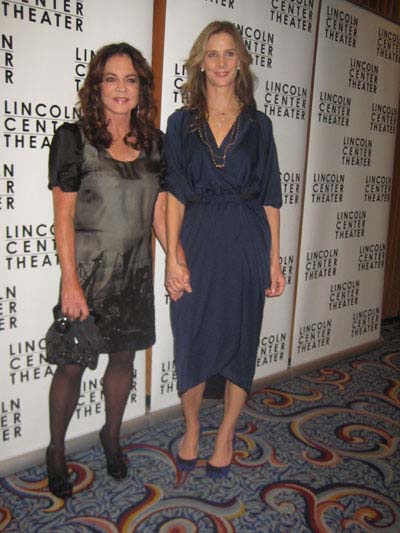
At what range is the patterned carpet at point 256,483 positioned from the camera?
1.81 metres

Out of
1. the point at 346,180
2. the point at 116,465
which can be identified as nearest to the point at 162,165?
the point at 116,465

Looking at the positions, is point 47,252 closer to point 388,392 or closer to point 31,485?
point 31,485

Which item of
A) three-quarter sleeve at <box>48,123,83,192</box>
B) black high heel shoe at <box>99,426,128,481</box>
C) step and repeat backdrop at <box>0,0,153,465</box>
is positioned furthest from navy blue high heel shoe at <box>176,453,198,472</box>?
three-quarter sleeve at <box>48,123,83,192</box>

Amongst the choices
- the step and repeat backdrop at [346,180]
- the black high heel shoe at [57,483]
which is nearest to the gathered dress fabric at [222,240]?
the black high heel shoe at [57,483]

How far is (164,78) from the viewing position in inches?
86.7

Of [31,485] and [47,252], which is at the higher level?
[47,252]

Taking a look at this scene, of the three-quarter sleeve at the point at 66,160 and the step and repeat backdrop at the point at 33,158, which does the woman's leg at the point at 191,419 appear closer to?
the step and repeat backdrop at the point at 33,158

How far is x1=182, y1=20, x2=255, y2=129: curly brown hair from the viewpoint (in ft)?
6.11

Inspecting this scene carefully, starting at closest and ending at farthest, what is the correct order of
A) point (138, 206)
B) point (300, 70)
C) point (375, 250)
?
point (138, 206) < point (300, 70) < point (375, 250)

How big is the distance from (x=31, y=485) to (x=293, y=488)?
1.00 meters

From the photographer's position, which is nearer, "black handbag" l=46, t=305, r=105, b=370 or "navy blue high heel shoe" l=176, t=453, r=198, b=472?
"black handbag" l=46, t=305, r=105, b=370

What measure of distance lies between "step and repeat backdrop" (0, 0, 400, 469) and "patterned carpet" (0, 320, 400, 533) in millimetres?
224

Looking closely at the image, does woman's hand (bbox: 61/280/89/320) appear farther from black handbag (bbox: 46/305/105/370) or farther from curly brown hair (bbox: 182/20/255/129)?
curly brown hair (bbox: 182/20/255/129)

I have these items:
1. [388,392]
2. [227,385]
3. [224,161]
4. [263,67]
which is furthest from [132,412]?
[263,67]
